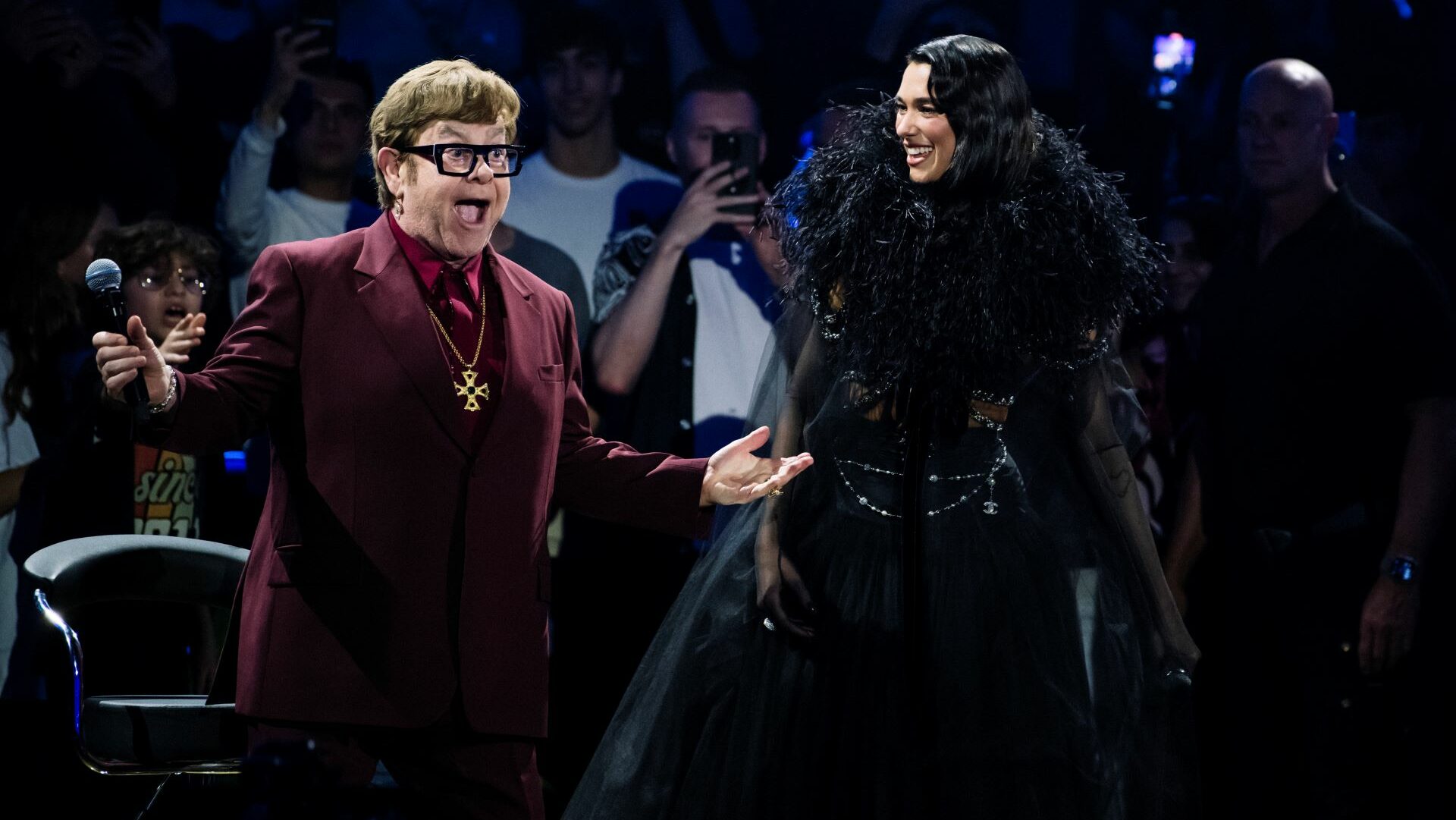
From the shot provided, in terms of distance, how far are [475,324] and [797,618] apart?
81 cm

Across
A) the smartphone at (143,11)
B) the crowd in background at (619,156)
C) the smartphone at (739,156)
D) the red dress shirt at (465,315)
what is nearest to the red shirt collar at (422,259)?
the red dress shirt at (465,315)

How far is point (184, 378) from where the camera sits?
218cm

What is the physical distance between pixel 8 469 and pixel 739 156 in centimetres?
243

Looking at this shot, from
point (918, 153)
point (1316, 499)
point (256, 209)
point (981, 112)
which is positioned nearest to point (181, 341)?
point (918, 153)

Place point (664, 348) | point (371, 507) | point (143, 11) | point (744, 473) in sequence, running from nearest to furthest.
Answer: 1. point (371, 507)
2. point (744, 473)
3. point (143, 11)
4. point (664, 348)

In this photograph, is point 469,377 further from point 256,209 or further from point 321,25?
point 321,25

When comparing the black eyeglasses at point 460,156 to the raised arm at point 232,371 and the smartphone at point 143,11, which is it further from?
the smartphone at point 143,11

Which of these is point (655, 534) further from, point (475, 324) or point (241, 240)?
point (475, 324)

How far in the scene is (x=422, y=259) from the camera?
2.40 meters

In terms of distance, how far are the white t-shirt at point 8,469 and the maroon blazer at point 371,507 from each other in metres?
2.25

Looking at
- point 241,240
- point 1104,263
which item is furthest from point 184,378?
point 241,240

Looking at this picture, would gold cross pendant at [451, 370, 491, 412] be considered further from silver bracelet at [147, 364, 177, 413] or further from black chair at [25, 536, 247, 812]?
black chair at [25, 536, 247, 812]

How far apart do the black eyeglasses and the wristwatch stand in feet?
9.26

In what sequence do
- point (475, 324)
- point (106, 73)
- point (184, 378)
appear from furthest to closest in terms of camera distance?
1. point (106, 73)
2. point (475, 324)
3. point (184, 378)
